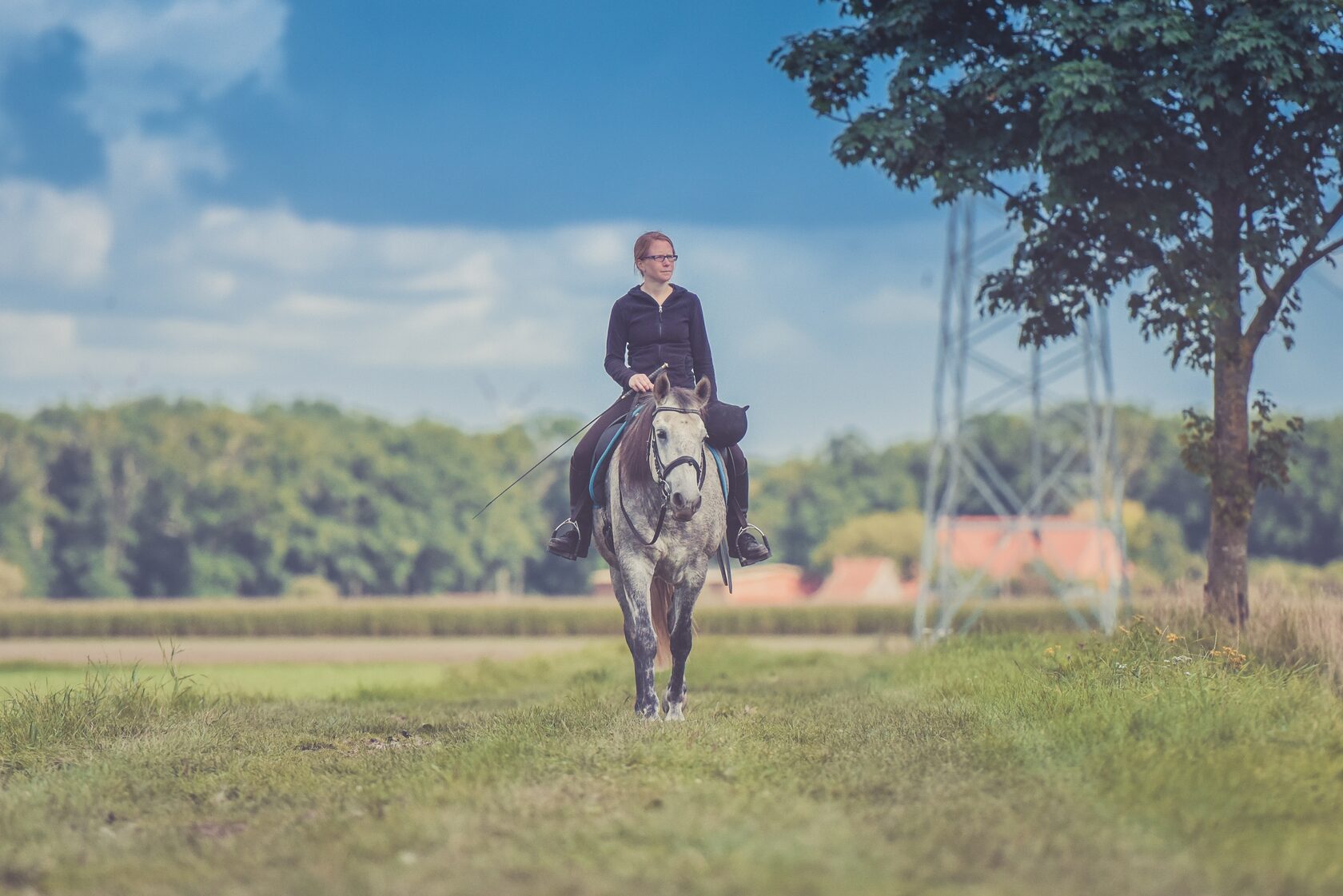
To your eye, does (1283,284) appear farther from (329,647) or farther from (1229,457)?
(329,647)

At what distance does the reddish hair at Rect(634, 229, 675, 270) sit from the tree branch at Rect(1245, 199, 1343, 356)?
7.59 metres

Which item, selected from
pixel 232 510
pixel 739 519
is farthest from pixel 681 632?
pixel 232 510

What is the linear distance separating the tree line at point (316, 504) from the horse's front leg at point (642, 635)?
84.5 metres

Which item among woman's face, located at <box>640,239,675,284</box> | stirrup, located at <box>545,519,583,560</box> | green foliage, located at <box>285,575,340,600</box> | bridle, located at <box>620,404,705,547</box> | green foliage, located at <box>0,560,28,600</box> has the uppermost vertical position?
woman's face, located at <box>640,239,675,284</box>

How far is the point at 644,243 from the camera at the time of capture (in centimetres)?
1077

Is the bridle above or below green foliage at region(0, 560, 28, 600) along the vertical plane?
above

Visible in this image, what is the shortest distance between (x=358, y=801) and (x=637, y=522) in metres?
3.44

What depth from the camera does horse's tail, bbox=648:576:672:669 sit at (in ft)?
36.0

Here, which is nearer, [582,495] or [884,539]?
[582,495]

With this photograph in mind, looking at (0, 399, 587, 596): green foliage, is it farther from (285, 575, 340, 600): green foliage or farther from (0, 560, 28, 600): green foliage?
(0, 560, 28, 600): green foliage

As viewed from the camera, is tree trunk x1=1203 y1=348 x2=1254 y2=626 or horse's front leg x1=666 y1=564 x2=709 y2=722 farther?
tree trunk x1=1203 y1=348 x2=1254 y2=626

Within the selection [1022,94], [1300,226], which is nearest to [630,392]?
[1022,94]

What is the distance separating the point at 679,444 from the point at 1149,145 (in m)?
7.29

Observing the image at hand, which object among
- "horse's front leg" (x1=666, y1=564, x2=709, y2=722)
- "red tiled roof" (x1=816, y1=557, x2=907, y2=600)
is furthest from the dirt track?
"red tiled roof" (x1=816, y1=557, x2=907, y2=600)
